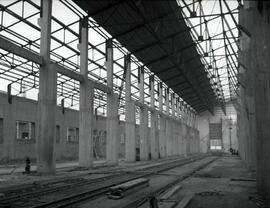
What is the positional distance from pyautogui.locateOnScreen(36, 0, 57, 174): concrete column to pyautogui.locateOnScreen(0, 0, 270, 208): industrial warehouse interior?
0.06 metres

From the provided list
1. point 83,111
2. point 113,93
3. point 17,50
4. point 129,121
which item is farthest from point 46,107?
point 129,121

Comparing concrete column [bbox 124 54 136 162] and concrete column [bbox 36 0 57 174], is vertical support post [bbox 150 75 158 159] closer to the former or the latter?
concrete column [bbox 124 54 136 162]

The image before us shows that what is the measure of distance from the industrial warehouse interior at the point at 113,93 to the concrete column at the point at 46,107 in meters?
0.06

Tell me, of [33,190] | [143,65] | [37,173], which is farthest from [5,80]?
[33,190]

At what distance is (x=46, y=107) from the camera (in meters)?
17.8

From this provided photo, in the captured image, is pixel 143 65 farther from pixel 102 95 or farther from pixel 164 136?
pixel 164 136

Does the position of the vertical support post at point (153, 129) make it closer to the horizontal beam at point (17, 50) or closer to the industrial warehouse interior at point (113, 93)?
the industrial warehouse interior at point (113, 93)

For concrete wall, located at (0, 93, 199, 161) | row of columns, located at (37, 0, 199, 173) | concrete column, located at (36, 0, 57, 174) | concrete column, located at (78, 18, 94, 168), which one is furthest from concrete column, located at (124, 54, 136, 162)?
concrete column, located at (36, 0, 57, 174)

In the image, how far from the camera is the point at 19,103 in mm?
31062

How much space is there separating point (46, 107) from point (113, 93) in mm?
10051

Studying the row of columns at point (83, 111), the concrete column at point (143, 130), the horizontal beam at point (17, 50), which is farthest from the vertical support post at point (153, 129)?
the horizontal beam at point (17, 50)

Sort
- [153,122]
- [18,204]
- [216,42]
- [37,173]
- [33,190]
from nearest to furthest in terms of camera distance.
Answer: [18,204]
[33,190]
[37,173]
[216,42]
[153,122]

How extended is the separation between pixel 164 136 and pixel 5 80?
23.5 meters

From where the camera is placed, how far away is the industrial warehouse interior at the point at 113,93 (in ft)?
34.5
